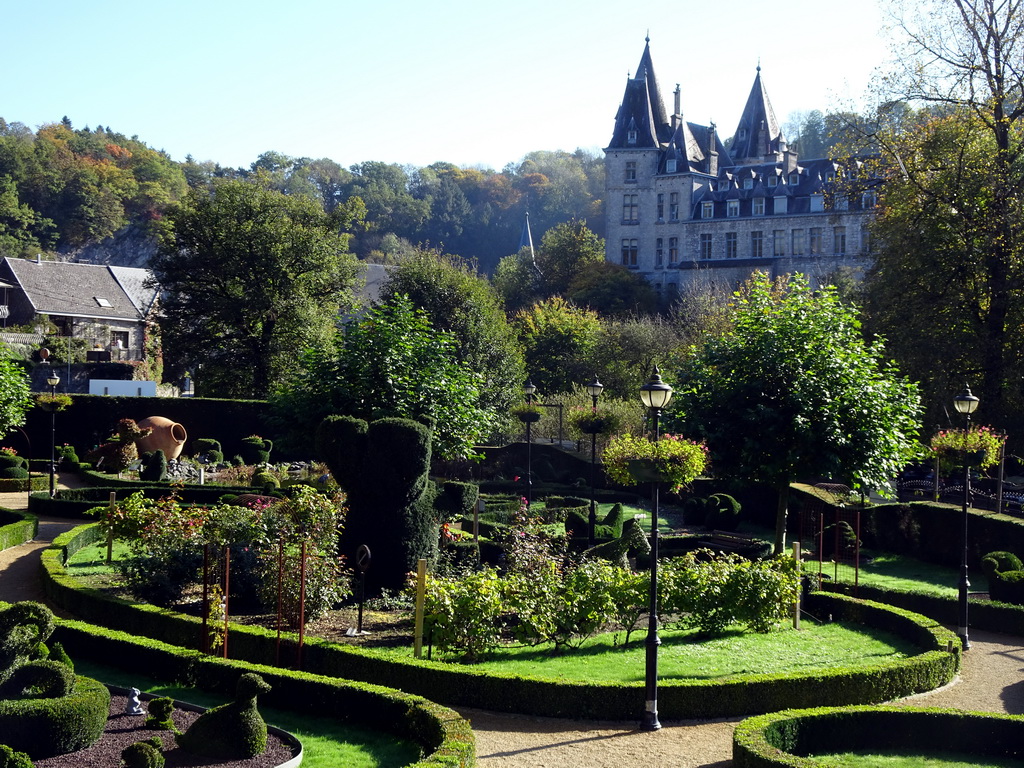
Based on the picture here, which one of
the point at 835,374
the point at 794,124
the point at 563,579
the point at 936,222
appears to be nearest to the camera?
the point at 563,579

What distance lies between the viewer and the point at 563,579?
1476 cm

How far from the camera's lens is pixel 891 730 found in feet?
36.4

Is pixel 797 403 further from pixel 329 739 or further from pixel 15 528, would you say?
pixel 15 528

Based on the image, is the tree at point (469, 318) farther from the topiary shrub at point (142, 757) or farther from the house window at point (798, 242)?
the house window at point (798, 242)

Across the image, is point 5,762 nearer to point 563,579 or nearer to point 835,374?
point 563,579

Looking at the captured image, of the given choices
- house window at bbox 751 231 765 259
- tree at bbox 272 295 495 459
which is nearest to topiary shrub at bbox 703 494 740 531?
tree at bbox 272 295 495 459

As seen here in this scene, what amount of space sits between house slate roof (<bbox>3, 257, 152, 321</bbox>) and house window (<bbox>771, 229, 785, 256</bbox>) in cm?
4438

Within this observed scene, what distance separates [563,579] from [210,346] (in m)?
31.8

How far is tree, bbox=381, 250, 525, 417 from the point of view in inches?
1635

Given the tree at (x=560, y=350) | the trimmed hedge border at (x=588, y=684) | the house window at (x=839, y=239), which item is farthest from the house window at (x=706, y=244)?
the trimmed hedge border at (x=588, y=684)

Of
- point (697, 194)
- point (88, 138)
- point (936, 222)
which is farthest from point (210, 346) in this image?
point (88, 138)

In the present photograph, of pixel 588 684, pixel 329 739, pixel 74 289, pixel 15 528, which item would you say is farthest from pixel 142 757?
pixel 74 289

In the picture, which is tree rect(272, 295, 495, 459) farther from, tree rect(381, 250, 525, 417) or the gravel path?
tree rect(381, 250, 525, 417)

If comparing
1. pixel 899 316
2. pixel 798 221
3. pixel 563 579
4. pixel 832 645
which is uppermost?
pixel 798 221
